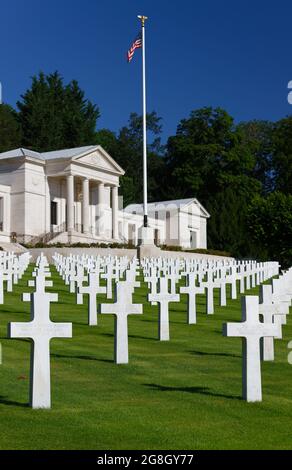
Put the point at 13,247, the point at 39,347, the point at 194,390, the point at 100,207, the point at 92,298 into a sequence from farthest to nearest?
1. the point at 100,207
2. the point at 13,247
3. the point at 92,298
4. the point at 194,390
5. the point at 39,347

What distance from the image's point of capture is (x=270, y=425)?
21.7 feet

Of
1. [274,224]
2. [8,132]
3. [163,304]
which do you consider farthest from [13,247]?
[163,304]

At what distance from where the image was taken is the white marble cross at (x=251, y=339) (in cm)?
755

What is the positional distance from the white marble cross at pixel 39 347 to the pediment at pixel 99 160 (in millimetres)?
54804

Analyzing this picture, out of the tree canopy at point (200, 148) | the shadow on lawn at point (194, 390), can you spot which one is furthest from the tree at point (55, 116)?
the shadow on lawn at point (194, 390)

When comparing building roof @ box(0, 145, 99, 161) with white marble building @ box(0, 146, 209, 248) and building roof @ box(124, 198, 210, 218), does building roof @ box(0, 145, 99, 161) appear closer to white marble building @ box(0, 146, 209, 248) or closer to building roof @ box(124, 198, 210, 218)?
white marble building @ box(0, 146, 209, 248)

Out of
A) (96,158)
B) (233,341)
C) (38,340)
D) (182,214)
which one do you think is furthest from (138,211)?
(38,340)

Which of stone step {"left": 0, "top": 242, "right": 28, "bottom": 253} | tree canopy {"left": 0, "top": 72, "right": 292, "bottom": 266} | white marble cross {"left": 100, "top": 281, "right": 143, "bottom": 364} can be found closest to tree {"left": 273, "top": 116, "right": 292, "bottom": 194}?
tree canopy {"left": 0, "top": 72, "right": 292, "bottom": 266}

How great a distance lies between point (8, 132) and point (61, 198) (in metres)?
18.0

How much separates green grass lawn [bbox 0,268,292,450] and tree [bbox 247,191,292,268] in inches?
1848

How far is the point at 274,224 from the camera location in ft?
193

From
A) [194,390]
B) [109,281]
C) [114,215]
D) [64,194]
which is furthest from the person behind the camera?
[114,215]

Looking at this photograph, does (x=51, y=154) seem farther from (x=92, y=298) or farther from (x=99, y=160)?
(x=92, y=298)

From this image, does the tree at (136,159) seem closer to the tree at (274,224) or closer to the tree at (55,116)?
the tree at (55,116)
